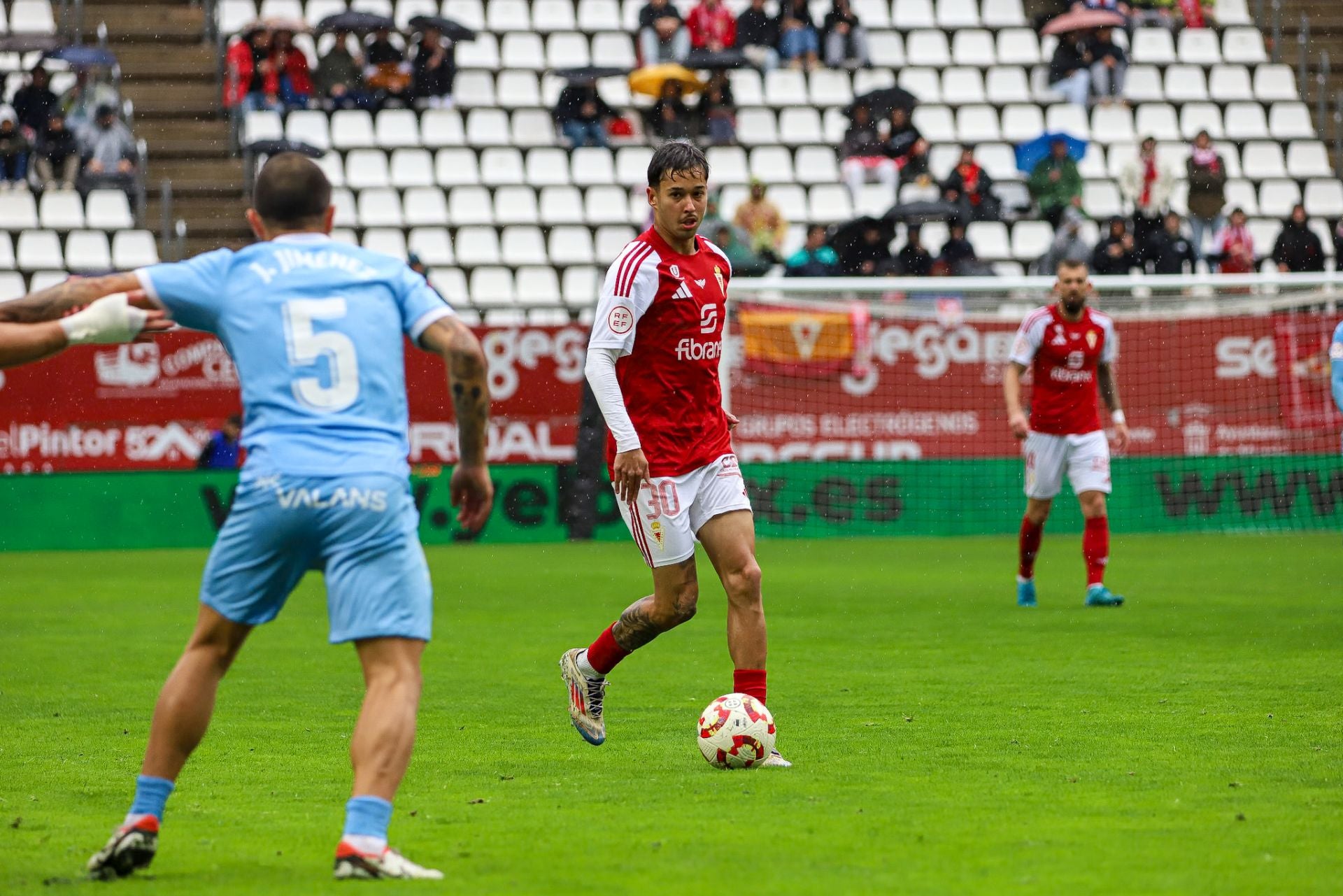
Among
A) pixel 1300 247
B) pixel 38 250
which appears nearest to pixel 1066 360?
pixel 1300 247

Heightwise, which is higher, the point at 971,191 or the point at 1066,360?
the point at 971,191

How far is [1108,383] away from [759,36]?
15.5m

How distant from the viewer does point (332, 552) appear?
17.0 feet

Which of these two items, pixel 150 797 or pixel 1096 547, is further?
pixel 1096 547

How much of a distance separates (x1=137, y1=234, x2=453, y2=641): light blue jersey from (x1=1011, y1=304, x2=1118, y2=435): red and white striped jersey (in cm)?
988

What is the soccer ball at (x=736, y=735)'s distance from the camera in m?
7.12

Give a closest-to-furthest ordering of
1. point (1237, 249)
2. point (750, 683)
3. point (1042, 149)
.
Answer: point (750, 683), point (1237, 249), point (1042, 149)

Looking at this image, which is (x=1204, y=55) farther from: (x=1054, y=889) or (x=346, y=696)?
(x=1054, y=889)

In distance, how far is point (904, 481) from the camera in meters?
22.8

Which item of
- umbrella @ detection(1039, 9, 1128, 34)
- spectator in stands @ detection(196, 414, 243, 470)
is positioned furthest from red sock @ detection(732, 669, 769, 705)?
umbrella @ detection(1039, 9, 1128, 34)

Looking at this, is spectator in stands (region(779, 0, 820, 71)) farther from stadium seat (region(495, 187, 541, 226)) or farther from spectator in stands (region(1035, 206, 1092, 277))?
spectator in stands (region(1035, 206, 1092, 277))

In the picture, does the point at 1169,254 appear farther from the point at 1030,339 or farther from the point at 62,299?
the point at 62,299

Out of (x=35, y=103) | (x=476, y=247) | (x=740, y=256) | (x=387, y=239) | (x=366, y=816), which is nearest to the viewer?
(x=366, y=816)

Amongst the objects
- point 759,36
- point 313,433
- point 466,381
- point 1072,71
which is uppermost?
point 759,36
